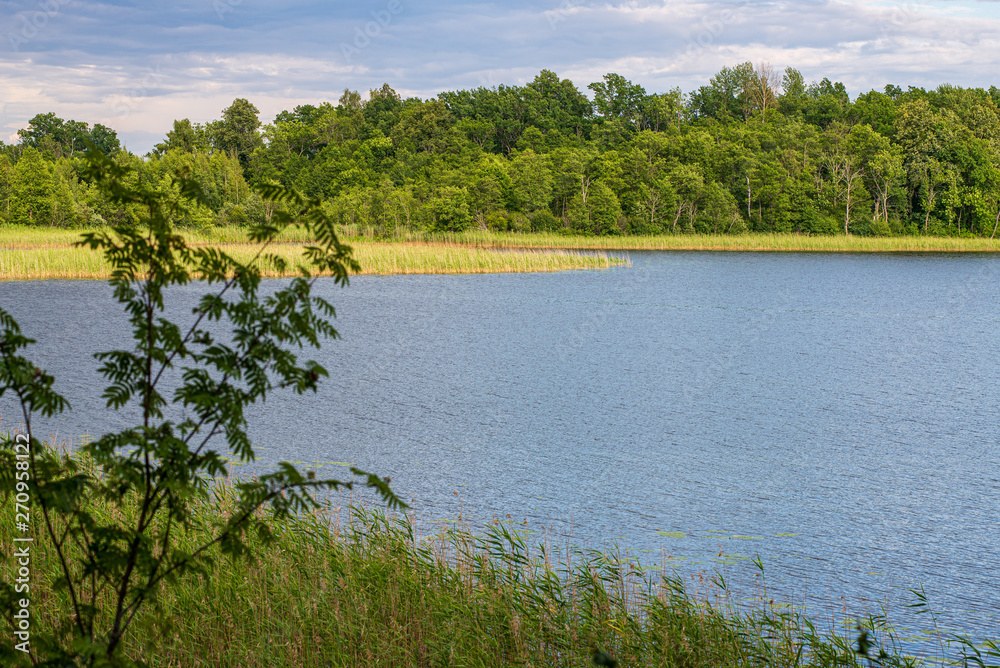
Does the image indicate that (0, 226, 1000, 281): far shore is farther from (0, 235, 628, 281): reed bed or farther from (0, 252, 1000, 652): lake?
(0, 252, 1000, 652): lake

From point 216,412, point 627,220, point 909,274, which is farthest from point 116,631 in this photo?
point 627,220

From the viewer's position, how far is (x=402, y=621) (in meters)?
5.59

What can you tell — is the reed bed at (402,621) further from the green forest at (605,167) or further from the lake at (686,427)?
the green forest at (605,167)

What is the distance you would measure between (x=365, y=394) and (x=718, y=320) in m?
16.1

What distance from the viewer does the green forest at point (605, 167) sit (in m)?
74.0

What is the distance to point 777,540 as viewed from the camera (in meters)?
9.32

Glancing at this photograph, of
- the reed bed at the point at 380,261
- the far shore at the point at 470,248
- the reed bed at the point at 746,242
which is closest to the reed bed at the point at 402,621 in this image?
the far shore at the point at 470,248

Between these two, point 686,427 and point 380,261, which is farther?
point 380,261

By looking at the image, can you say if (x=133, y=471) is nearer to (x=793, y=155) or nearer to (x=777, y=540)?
(x=777, y=540)

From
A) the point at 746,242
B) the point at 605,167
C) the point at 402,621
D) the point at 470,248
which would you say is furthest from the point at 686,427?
the point at 605,167

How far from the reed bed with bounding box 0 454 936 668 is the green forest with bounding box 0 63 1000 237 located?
60616 millimetres

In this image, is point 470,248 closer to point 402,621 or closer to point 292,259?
A: point 292,259

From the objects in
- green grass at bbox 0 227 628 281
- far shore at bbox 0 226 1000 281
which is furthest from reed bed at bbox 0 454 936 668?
green grass at bbox 0 227 628 281

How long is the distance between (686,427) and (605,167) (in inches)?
2723
